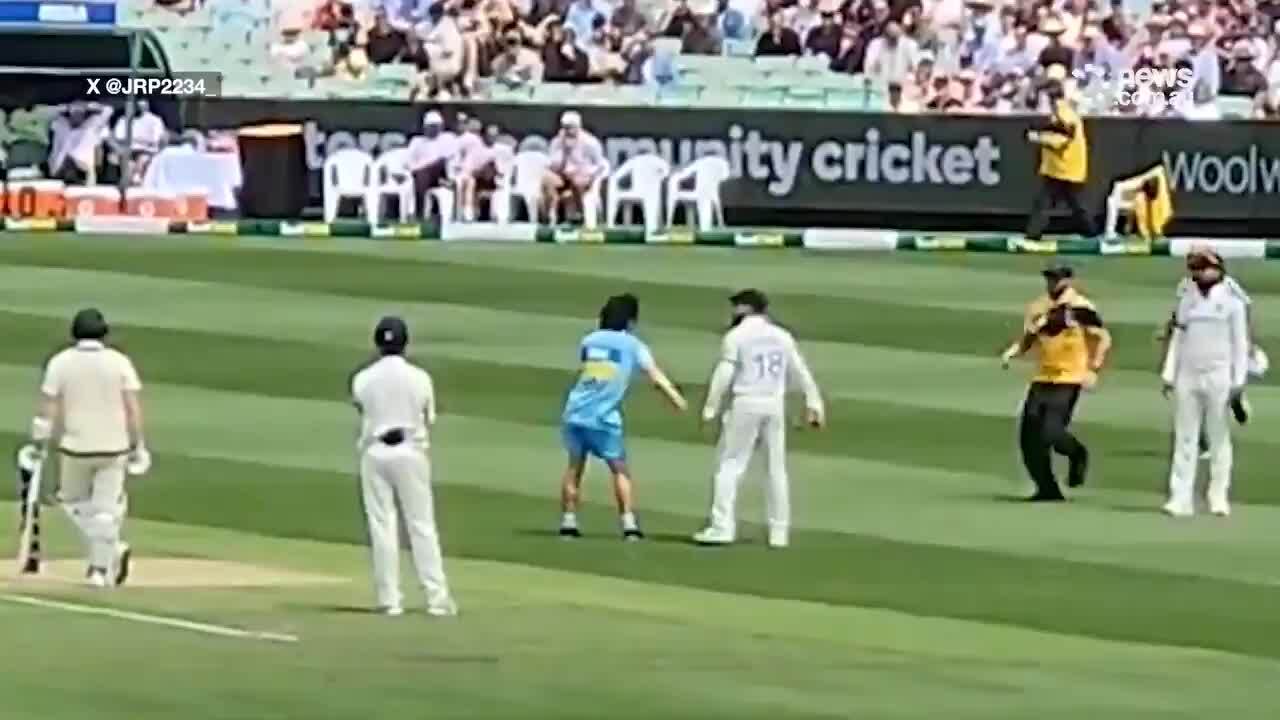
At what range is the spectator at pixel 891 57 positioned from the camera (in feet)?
155

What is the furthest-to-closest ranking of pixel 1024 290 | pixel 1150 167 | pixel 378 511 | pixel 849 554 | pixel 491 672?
1. pixel 1150 167
2. pixel 1024 290
3. pixel 849 554
4. pixel 378 511
5. pixel 491 672

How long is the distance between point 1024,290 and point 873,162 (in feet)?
19.3

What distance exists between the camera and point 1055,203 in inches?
1748

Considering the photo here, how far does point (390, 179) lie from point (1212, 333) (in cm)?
2203

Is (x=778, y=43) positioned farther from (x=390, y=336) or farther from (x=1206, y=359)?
(x=390, y=336)

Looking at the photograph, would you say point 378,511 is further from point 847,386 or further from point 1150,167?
point 1150,167

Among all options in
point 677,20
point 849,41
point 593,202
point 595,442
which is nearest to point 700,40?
point 677,20

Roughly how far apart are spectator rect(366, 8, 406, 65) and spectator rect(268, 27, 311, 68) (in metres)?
0.92

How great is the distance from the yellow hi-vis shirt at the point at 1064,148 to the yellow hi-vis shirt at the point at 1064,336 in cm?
1722

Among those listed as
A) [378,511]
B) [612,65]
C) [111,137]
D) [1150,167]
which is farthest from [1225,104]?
[378,511]

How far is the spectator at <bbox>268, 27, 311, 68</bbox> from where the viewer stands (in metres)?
47.9

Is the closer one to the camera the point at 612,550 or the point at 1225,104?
the point at 612,550

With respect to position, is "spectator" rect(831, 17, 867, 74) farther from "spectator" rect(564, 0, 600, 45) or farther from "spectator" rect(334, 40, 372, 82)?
"spectator" rect(334, 40, 372, 82)

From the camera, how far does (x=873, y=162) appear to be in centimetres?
4581
